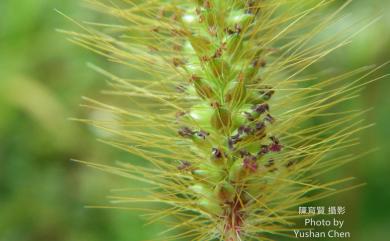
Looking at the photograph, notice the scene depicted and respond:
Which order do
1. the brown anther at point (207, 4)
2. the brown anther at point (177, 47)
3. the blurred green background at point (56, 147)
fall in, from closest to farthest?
the brown anther at point (207, 4), the brown anther at point (177, 47), the blurred green background at point (56, 147)

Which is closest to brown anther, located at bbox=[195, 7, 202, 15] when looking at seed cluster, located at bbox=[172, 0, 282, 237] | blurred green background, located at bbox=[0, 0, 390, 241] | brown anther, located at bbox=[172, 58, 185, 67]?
seed cluster, located at bbox=[172, 0, 282, 237]

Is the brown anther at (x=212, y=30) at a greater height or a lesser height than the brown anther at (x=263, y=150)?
greater

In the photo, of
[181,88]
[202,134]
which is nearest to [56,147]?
[181,88]

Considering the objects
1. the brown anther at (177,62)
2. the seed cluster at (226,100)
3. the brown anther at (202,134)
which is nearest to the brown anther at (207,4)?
the seed cluster at (226,100)

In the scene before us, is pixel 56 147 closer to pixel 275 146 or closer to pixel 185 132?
pixel 185 132

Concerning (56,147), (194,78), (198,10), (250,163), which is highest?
(56,147)

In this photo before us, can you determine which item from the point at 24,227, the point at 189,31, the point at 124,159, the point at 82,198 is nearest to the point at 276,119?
the point at 189,31

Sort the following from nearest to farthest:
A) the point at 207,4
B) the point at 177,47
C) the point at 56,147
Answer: the point at 207,4
the point at 177,47
the point at 56,147

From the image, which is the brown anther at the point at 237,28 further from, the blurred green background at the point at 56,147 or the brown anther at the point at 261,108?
the blurred green background at the point at 56,147

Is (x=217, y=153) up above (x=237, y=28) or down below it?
below
